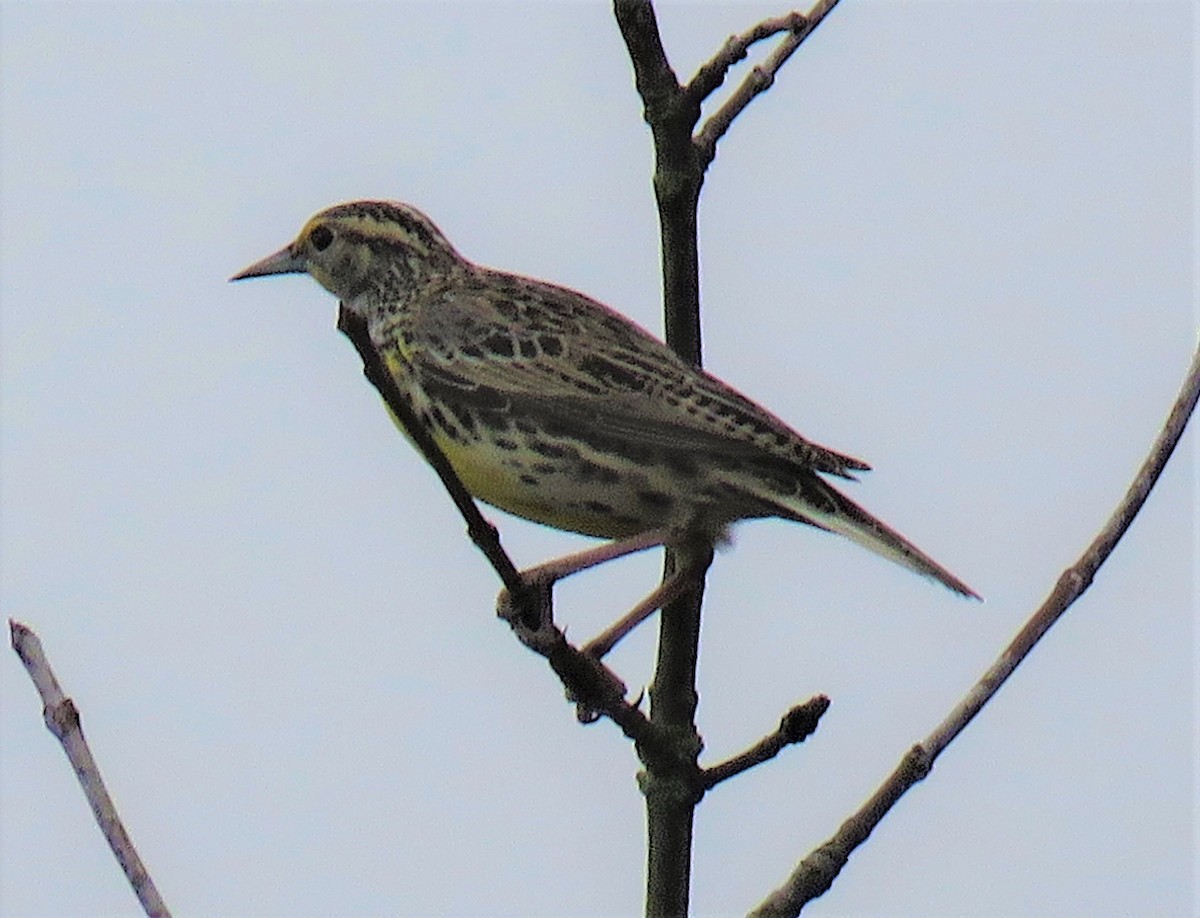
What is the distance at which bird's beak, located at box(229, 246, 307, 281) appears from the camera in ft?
30.5

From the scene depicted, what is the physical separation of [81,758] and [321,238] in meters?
4.53

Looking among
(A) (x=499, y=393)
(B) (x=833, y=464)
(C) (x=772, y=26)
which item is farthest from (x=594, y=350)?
(C) (x=772, y=26)

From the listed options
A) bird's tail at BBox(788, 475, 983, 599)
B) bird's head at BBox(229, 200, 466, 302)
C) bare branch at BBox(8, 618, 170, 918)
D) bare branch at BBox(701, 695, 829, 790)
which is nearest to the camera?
bare branch at BBox(8, 618, 170, 918)

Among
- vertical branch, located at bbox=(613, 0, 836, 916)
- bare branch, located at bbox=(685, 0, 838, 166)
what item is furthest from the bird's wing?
bare branch, located at bbox=(685, 0, 838, 166)

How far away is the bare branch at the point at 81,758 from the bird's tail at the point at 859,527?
3.06 meters

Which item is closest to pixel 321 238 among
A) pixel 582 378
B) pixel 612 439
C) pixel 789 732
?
pixel 582 378

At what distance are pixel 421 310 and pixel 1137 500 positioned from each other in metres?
3.97

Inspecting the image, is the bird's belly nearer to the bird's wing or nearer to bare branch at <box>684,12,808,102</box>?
the bird's wing

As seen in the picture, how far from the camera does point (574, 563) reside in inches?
269

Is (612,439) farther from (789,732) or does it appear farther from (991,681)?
(991,681)

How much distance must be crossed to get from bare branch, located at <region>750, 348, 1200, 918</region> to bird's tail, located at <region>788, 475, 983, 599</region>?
62.8 inches

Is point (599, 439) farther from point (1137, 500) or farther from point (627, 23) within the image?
point (1137, 500)

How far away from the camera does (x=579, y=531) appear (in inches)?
312

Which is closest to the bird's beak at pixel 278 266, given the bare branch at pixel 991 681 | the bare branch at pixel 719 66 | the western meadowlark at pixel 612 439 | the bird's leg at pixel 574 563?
the western meadowlark at pixel 612 439
